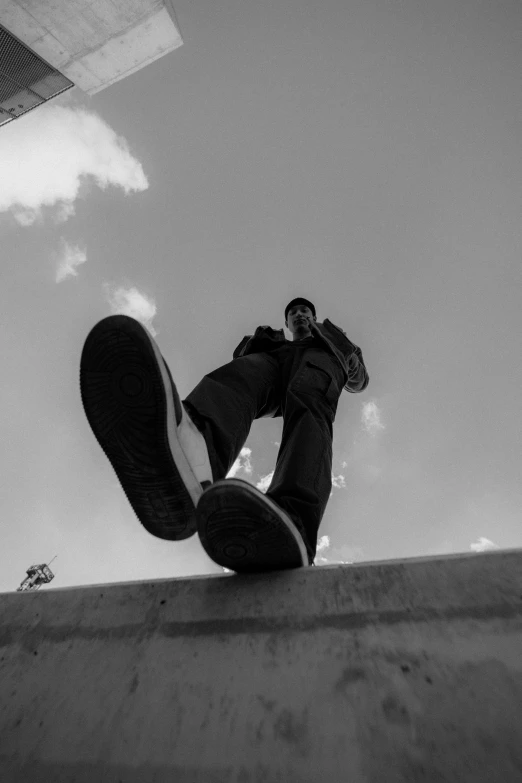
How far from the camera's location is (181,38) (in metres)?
5.94

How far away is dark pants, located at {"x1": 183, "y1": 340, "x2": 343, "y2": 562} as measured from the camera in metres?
1.34

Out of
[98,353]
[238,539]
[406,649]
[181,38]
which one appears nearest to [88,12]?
[181,38]

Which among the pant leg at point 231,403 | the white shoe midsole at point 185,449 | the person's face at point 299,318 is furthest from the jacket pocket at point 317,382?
the person's face at point 299,318

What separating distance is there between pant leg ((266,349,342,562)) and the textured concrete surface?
239 inches

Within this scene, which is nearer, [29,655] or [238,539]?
[29,655]

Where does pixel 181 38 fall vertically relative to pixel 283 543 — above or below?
above

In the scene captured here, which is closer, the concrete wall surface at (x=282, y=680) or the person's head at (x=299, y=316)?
the concrete wall surface at (x=282, y=680)

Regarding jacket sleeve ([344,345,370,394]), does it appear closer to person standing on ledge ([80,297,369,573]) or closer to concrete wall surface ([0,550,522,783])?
person standing on ledge ([80,297,369,573])

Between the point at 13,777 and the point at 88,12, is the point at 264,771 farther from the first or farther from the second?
the point at 88,12

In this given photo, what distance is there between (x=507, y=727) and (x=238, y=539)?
22.8 inches

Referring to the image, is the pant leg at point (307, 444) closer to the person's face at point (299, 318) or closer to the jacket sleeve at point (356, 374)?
the jacket sleeve at point (356, 374)

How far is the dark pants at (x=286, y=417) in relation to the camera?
4.41 feet

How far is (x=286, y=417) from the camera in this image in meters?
1.88

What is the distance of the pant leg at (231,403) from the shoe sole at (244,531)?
50 centimetres
